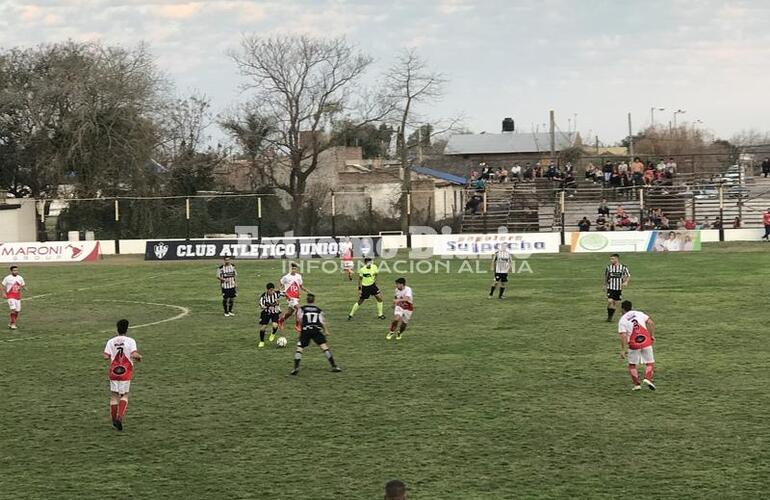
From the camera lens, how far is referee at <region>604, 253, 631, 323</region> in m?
27.0

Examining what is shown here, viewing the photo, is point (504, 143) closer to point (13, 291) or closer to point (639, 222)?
point (639, 222)

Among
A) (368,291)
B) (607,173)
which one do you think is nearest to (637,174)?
(607,173)

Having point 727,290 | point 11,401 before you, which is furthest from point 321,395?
point 727,290

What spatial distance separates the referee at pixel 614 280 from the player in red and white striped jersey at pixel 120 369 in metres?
15.8

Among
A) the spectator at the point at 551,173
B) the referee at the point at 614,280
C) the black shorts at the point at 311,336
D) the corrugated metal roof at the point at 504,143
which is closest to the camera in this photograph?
the black shorts at the point at 311,336

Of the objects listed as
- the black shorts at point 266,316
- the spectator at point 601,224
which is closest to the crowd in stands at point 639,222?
the spectator at point 601,224

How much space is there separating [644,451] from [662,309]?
17.0 metres

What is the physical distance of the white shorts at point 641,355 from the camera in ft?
57.4

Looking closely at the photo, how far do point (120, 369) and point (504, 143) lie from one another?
313 feet

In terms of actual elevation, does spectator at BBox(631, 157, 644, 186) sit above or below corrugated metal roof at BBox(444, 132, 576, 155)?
below

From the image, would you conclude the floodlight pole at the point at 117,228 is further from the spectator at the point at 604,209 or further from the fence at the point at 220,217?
the spectator at the point at 604,209

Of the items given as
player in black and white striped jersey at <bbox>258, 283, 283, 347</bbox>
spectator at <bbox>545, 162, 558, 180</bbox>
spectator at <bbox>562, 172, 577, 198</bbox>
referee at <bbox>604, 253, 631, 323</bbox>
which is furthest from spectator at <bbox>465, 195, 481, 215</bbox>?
player in black and white striped jersey at <bbox>258, 283, 283, 347</bbox>

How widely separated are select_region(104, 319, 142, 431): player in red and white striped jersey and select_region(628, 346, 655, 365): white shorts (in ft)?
29.8

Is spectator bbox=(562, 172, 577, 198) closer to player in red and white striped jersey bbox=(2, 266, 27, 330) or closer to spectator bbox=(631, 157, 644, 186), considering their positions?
spectator bbox=(631, 157, 644, 186)
